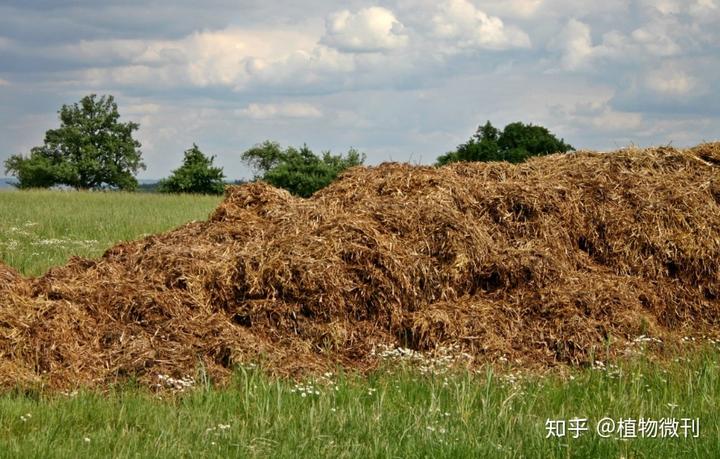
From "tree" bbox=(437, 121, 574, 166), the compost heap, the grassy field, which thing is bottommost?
the grassy field

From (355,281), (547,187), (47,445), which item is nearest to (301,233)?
(355,281)

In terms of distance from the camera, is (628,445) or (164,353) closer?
(628,445)

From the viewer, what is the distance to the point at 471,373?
736 centimetres

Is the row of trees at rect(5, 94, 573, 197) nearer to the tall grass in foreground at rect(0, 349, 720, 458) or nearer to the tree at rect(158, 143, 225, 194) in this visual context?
the tree at rect(158, 143, 225, 194)

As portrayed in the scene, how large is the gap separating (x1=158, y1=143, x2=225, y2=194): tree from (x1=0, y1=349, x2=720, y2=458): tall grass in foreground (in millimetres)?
39975

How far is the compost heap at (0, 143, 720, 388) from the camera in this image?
757 cm

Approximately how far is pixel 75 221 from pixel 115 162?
2010 inches

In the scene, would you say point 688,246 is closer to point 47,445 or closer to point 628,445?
point 628,445

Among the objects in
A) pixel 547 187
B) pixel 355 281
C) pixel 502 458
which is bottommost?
pixel 502 458

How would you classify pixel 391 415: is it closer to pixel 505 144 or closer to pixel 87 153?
pixel 505 144

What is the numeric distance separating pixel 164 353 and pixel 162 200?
78.7ft

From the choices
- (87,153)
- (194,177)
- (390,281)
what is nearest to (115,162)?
(87,153)

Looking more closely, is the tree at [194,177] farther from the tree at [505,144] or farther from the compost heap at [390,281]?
the compost heap at [390,281]

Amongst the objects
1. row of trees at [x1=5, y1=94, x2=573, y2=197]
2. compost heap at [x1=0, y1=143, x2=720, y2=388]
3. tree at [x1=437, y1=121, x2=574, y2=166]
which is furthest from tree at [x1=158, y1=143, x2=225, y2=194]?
compost heap at [x1=0, y1=143, x2=720, y2=388]
